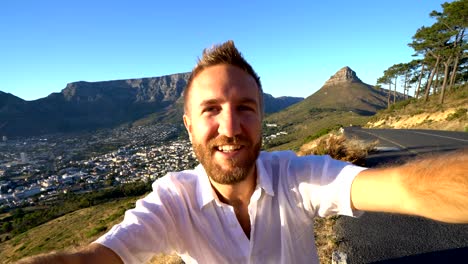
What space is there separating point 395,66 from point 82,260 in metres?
42.6

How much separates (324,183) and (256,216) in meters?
0.45

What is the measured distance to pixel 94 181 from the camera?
52.6 metres

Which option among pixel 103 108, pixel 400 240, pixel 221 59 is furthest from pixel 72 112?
pixel 221 59

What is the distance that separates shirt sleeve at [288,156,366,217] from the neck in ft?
0.84

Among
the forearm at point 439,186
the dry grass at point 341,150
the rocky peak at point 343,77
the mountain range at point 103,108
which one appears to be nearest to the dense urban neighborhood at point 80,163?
the mountain range at point 103,108

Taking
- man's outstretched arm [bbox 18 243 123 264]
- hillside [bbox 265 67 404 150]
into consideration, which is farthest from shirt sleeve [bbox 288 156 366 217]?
hillside [bbox 265 67 404 150]

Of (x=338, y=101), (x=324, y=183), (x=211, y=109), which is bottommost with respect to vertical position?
(x=324, y=183)

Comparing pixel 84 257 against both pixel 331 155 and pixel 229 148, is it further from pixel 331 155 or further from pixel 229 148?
pixel 331 155

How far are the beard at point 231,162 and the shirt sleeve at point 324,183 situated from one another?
26 cm

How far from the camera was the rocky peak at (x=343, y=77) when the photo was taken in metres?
155

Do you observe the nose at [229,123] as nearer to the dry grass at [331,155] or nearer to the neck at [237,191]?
the neck at [237,191]

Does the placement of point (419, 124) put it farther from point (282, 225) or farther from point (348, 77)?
point (348, 77)

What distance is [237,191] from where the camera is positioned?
1.88m

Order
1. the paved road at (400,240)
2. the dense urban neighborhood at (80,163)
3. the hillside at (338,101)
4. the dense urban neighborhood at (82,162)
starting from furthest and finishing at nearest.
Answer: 1. the hillside at (338,101)
2. the dense urban neighborhood at (80,163)
3. the dense urban neighborhood at (82,162)
4. the paved road at (400,240)
